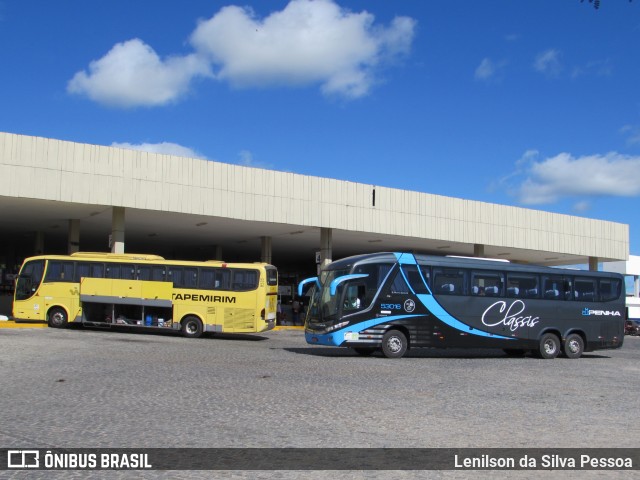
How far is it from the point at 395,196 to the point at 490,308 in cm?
1762

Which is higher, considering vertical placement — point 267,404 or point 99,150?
point 99,150

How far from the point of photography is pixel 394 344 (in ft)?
66.2

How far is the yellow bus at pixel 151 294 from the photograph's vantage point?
26.6 m

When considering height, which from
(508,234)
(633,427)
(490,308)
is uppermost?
(508,234)

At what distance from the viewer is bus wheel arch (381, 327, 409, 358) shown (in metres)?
20.0

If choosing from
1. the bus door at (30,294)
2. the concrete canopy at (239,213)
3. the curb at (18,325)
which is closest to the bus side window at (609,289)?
the concrete canopy at (239,213)

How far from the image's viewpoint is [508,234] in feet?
144

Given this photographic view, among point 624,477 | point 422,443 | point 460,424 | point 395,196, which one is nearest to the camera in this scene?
point 624,477

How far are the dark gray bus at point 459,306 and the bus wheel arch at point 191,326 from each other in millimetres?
6135

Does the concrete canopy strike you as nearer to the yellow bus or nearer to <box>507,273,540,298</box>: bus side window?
the yellow bus

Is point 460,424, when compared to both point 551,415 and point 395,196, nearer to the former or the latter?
point 551,415

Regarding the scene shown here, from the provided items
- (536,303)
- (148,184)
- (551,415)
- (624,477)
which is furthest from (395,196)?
(624,477)

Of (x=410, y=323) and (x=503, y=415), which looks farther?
(x=410, y=323)

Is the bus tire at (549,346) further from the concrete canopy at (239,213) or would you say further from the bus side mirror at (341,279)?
the concrete canopy at (239,213)
